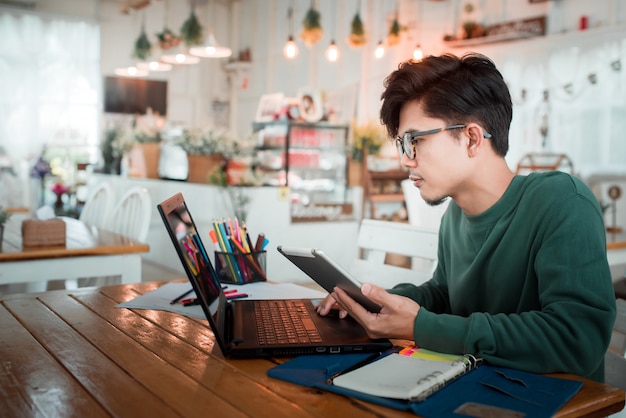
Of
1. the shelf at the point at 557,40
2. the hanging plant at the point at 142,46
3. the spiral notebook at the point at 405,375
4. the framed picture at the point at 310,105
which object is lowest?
the spiral notebook at the point at 405,375

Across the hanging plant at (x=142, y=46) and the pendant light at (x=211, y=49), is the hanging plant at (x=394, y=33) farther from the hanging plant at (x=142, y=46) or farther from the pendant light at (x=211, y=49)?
the hanging plant at (x=142, y=46)

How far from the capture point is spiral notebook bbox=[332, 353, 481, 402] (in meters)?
1.04

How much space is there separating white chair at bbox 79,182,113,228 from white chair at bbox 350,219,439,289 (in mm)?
2018

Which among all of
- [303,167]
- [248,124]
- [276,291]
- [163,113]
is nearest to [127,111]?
[163,113]

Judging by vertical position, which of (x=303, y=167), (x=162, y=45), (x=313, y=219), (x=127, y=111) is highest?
(x=162, y=45)

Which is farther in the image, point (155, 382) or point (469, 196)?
point (469, 196)

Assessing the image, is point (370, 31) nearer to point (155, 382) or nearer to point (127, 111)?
point (127, 111)

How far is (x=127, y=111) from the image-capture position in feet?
37.2

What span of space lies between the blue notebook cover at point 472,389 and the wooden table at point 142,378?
0.06 ft

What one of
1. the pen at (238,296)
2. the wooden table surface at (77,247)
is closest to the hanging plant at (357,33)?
the wooden table surface at (77,247)

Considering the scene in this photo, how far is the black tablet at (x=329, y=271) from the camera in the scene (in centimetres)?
127

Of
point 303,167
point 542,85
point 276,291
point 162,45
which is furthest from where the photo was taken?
point 162,45

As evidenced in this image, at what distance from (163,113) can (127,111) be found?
63cm

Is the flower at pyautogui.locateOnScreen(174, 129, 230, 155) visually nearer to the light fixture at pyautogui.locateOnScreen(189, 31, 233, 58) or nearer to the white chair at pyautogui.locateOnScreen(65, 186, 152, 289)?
the light fixture at pyautogui.locateOnScreen(189, 31, 233, 58)
